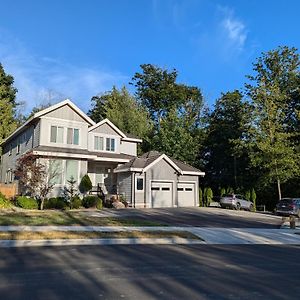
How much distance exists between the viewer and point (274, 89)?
40.6m

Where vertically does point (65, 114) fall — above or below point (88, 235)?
above

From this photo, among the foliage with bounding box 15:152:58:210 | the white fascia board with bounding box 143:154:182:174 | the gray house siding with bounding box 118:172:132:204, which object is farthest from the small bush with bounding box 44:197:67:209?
the white fascia board with bounding box 143:154:182:174

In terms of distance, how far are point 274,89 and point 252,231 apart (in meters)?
24.9

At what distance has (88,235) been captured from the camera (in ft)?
50.1

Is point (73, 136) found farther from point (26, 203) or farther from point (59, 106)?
point (26, 203)

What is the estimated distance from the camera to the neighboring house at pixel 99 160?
98.2 feet

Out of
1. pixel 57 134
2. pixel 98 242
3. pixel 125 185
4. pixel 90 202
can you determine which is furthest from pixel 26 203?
pixel 98 242

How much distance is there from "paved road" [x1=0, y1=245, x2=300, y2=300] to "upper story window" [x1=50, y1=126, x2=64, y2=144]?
18438 millimetres

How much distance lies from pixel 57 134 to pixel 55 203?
567cm

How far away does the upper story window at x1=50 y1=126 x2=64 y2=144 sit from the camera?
30.3m

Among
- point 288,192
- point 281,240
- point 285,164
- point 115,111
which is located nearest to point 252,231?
point 281,240

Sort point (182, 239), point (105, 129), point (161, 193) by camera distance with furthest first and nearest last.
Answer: point (105, 129) → point (161, 193) → point (182, 239)

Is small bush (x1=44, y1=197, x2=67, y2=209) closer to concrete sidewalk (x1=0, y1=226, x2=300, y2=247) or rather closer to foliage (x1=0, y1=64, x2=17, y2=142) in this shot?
concrete sidewalk (x1=0, y1=226, x2=300, y2=247)

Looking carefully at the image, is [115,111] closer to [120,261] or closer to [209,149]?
[209,149]
